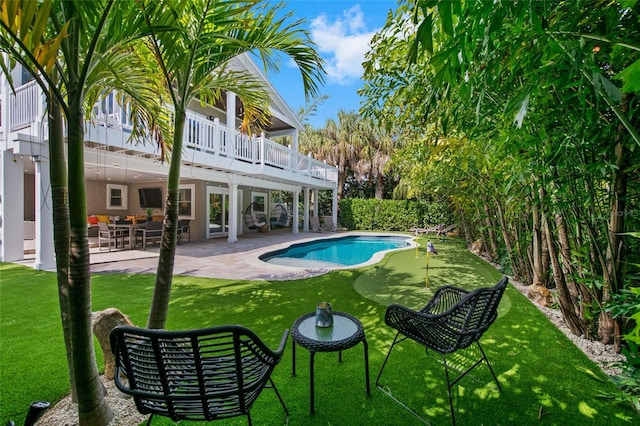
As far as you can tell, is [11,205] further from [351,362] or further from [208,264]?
[351,362]

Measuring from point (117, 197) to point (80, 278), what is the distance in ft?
51.6

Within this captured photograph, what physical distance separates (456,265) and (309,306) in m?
5.70

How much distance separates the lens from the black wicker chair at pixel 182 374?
169 cm

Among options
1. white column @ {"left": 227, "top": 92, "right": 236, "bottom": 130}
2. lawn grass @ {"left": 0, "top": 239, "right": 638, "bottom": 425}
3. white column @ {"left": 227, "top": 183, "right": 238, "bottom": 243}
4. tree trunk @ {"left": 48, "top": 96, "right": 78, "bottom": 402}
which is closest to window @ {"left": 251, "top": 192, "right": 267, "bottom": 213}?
white column @ {"left": 227, "top": 183, "right": 238, "bottom": 243}

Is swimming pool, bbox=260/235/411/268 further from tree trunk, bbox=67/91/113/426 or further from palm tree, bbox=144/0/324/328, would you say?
tree trunk, bbox=67/91/113/426

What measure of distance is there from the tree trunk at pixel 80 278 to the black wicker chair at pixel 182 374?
0.32m

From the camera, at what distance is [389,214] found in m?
20.3

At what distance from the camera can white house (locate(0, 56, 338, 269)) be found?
6.83 metres

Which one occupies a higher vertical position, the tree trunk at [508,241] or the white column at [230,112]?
the white column at [230,112]

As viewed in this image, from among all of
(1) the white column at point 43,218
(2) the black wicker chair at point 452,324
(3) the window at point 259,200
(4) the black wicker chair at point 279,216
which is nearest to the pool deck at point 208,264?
(1) the white column at point 43,218

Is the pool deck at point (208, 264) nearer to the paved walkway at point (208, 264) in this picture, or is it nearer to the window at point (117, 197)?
the paved walkway at point (208, 264)

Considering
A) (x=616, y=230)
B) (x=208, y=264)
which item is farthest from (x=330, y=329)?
(x=208, y=264)

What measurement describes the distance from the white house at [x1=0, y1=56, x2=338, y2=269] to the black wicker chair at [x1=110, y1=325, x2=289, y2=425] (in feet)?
12.1

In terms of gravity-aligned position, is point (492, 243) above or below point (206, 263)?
above
